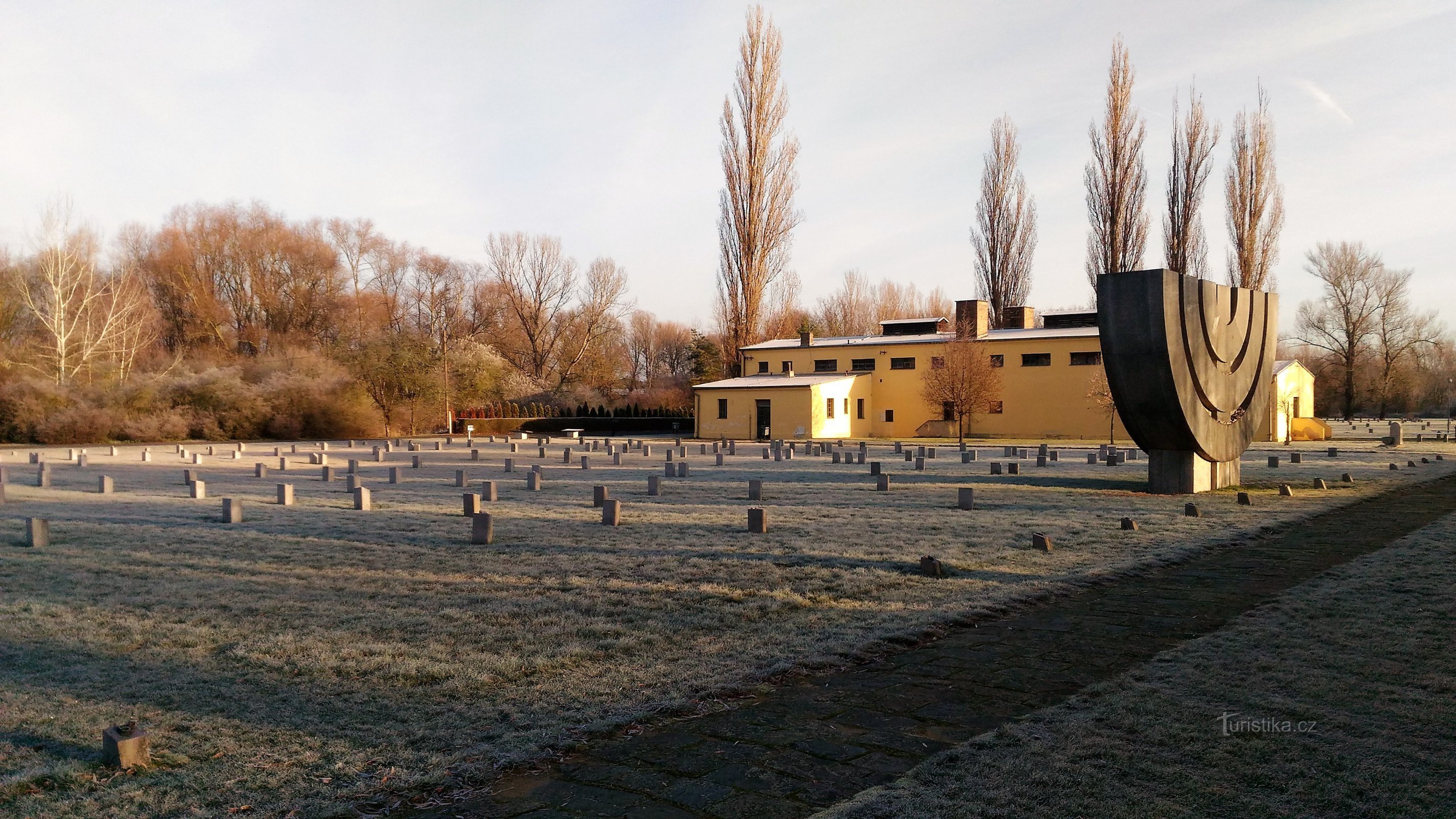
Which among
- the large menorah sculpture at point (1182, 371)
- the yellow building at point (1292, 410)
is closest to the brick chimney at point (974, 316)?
the yellow building at point (1292, 410)

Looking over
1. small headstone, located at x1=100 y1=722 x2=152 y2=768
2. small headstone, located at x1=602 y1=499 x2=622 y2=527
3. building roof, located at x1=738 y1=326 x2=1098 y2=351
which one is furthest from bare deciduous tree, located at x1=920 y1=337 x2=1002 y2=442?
small headstone, located at x1=100 y1=722 x2=152 y2=768

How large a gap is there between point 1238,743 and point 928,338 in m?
43.6

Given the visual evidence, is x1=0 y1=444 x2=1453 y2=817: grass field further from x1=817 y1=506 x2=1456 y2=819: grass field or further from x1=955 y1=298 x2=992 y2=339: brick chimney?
x1=955 y1=298 x2=992 y2=339: brick chimney

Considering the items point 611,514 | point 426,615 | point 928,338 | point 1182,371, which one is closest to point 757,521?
point 611,514

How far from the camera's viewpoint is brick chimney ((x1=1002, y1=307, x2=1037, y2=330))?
48062mm

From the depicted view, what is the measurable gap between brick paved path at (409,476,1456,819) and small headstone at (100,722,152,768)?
1.39m

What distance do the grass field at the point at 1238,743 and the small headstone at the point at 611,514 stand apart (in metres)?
7.51

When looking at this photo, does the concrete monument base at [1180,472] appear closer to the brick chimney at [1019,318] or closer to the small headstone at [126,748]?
the small headstone at [126,748]

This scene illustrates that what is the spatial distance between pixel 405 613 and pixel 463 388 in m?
47.4

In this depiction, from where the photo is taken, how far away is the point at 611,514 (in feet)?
39.1

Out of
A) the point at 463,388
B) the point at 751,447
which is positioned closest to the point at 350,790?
the point at 751,447

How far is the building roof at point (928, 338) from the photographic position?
43562mm

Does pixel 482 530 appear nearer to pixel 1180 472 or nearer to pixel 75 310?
pixel 1180 472

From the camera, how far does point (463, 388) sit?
52281 mm
